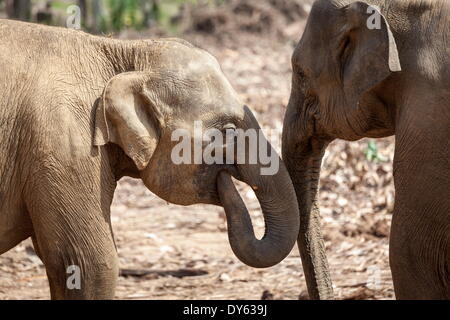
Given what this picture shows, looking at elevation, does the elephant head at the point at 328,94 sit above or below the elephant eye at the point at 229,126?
above

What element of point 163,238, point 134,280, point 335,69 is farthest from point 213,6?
point 335,69

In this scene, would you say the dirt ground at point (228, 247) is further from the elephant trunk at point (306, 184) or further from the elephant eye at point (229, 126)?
the elephant eye at point (229, 126)

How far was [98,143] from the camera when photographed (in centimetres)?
489

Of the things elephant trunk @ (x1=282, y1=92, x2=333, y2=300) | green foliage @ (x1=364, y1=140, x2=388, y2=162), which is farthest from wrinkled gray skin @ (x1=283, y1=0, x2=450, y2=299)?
green foliage @ (x1=364, y1=140, x2=388, y2=162)

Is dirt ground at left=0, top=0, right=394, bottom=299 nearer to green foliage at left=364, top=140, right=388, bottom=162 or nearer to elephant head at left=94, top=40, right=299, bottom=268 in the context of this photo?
green foliage at left=364, top=140, right=388, bottom=162

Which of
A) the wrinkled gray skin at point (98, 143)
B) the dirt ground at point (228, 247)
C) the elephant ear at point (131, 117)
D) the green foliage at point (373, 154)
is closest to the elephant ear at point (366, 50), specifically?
the wrinkled gray skin at point (98, 143)

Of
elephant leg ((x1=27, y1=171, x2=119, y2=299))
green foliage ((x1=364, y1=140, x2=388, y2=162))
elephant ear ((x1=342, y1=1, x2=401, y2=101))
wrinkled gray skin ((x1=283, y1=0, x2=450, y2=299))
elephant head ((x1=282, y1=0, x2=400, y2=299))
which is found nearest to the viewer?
elephant leg ((x1=27, y1=171, x2=119, y2=299))

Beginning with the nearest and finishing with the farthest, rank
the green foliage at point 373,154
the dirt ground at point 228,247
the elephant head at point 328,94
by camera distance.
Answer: the elephant head at point 328,94 → the dirt ground at point 228,247 → the green foliage at point 373,154

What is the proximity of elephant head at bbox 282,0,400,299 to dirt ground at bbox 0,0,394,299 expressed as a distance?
991mm

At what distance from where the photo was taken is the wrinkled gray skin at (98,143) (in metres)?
4.84

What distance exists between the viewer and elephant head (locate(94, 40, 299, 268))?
498 centimetres

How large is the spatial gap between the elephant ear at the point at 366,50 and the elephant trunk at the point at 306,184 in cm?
47

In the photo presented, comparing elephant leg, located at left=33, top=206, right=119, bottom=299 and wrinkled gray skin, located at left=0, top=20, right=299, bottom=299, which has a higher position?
wrinkled gray skin, located at left=0, top=20, right=299, bottom=299
